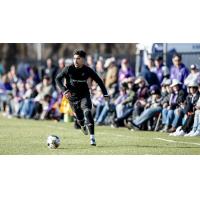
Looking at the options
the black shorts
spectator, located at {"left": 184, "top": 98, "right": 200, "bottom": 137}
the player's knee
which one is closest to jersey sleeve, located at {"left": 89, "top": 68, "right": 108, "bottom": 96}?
the black shorts

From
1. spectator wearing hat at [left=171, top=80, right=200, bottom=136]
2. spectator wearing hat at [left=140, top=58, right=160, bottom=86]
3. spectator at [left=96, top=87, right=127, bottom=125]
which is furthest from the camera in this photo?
spectator at [left=96, top=87, right=127, bottom=125]

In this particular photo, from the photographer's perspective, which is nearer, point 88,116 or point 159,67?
point 88,116

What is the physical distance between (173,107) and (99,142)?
2.44 m

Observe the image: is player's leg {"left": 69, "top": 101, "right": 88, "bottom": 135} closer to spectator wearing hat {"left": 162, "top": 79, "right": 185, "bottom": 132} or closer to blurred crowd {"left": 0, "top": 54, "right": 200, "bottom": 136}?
blurred crowd {"left": 0, "top": 54, "right": 200, "bottom": 136}

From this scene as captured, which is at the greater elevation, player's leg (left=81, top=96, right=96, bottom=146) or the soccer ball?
player's leg (left=81, top=96, right=96, bottom=146)

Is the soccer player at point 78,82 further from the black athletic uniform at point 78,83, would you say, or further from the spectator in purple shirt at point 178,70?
the spectator in purple shirt at point 178,70

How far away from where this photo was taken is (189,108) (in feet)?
51.3

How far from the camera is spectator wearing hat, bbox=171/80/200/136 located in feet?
50.7

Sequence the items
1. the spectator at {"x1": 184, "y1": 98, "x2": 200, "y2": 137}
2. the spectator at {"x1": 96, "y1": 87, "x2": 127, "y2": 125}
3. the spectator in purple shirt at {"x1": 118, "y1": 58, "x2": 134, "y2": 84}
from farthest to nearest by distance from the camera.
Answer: the spectator in purple shirt at {"x1": 118, "y1": 58, "x2": 134, "y2": 84}
the spectator at {"x1": 96, "y1": 87, "x2": 127, "y2": 125}
the spectator at {"x1": 184, "y1": 98, "x2": 200, "y2": 137}

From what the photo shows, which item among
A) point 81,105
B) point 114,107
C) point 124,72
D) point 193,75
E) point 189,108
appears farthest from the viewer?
point 124,72

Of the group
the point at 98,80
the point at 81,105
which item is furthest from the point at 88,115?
the point at 98,80

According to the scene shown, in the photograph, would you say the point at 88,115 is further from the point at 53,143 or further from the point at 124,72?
the point at 124,72

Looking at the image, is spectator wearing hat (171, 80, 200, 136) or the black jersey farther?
spectator wearing hat (171, 80, 200, 136)
